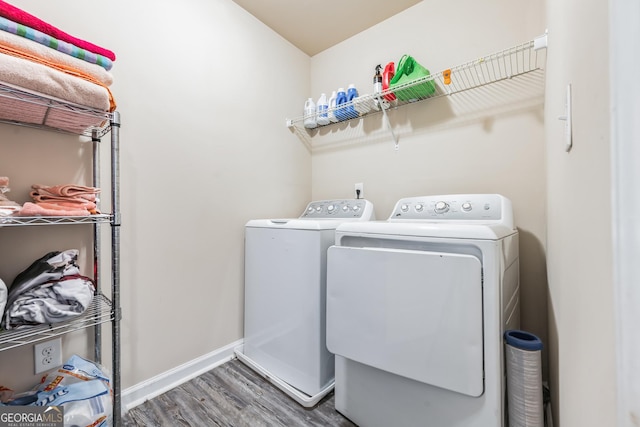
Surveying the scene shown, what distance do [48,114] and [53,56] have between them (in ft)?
0.77

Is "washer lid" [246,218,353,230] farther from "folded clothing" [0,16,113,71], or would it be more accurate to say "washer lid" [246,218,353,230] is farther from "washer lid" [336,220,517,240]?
"folded clothing" [0,16,113,71]

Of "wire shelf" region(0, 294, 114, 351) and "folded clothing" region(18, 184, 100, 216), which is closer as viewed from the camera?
"wire shelf" region(0, 294, 114, 351)

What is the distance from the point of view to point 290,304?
1.53 m

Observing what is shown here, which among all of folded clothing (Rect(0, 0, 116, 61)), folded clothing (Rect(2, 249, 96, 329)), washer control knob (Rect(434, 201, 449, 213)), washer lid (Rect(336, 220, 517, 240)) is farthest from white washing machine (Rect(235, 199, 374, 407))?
folded clothing (Rect(0, 0, 116, 61))

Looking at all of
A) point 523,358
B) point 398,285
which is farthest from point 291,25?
point 523,358

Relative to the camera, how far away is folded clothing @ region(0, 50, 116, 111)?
0.85 metres

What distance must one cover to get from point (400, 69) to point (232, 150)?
4.01ft

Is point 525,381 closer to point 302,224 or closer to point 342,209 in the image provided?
point 302,224

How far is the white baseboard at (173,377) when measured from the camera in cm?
141

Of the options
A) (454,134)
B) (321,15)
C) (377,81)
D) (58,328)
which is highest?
(321,15)

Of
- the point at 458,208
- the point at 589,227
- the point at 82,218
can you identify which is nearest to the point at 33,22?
the point at 82,218

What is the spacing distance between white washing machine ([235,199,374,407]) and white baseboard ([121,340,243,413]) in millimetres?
104

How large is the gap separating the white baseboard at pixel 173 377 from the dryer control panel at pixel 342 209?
1.05 metres
